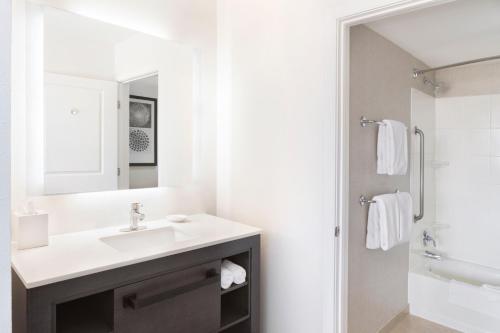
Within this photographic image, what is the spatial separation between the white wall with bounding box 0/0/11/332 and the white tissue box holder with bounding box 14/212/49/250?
1.05 metres

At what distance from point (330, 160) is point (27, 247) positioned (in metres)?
1.44

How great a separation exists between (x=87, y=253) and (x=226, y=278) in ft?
2.26

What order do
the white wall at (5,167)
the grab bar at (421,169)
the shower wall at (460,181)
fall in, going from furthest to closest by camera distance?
1. the grab bar at (421,169)
2. the shower wall at (460,181)
3. the white wall at (5,167)

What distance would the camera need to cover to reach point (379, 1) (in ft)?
4.98

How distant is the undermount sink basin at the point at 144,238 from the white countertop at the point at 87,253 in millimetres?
30

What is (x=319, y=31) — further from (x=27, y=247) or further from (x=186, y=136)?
(x=27, y=247)

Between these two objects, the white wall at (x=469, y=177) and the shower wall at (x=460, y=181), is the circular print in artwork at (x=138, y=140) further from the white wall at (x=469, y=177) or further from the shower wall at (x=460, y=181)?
the white wall at (x=469, y=177)

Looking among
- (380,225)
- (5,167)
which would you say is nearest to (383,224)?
(380,225)

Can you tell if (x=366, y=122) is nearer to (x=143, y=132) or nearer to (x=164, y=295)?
(x=143, y=132)

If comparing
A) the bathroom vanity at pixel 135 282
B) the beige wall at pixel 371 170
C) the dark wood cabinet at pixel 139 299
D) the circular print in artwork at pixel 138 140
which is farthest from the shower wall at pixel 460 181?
the circular print in artwork at pixel 138 140

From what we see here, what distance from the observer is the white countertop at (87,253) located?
3.73 feet

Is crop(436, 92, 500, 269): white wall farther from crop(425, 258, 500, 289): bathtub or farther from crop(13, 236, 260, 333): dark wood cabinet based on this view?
crop(13, 236, 260, 333): dark wood cabinet

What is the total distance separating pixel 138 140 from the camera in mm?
1925

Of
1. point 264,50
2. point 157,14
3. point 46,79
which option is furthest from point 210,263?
point 157,14
